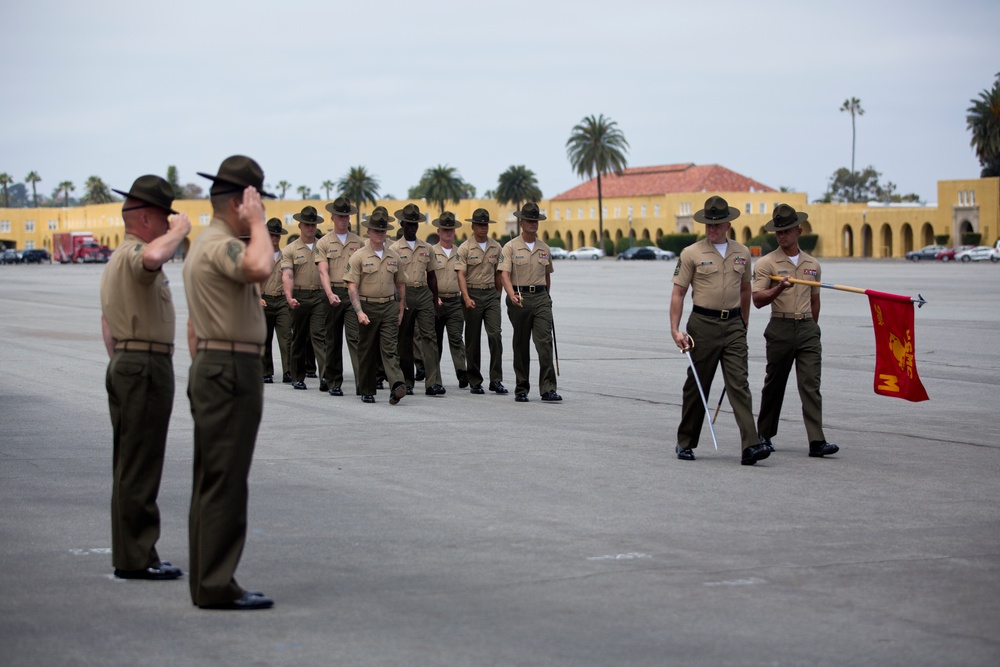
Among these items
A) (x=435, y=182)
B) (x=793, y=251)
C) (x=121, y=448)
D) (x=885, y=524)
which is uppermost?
(x=435, y=182)

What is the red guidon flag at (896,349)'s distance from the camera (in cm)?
1077

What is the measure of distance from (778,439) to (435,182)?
448ft

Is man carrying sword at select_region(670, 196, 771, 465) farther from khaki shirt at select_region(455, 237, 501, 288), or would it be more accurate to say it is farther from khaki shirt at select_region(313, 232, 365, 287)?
khaki shirt at select_region(313, 232, 365, 287)

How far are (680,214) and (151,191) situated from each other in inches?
5099

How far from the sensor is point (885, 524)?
7.84 meters

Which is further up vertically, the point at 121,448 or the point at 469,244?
the point at 469,244

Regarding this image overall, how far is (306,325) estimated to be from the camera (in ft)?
54.2

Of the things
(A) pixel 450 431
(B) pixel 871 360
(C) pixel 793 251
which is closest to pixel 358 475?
(A) pixel 450 431

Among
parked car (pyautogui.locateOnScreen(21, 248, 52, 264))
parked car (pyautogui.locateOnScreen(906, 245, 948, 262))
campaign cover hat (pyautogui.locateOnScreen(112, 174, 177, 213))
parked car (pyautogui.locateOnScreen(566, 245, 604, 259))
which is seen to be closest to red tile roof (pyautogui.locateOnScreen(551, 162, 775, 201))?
parked car (pyautogui.locateOnScreen(566, 245, 604, 259))

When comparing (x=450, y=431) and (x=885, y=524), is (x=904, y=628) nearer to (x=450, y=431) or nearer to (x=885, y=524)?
(x=885, y=524)

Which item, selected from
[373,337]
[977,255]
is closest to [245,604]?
[373,337]

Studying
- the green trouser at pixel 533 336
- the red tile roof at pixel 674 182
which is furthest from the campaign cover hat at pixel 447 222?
the red tile roof at pixel 674 182

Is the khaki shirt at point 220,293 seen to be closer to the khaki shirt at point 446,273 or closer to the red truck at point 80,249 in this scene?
the khaki shirt at point 446,273

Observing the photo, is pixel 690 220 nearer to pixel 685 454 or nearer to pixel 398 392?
pixel 398 392
